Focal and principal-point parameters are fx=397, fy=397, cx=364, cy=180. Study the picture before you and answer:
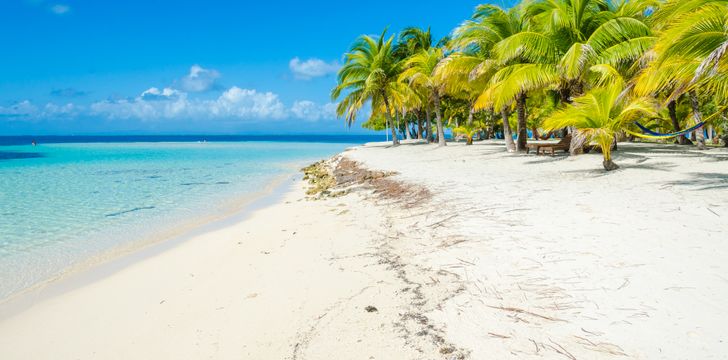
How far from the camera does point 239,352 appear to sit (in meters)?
3.11

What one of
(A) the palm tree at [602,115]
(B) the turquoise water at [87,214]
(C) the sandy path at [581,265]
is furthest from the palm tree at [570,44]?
(B) the turquoise water at [87,214]

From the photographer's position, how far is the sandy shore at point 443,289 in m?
2.73

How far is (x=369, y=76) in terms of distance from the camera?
2464cm

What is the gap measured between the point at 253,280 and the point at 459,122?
34.6 metres

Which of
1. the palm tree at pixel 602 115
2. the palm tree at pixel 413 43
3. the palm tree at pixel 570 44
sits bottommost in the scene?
the palm tree at pixel 602 115

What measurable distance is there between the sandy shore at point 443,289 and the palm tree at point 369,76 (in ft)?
63.5

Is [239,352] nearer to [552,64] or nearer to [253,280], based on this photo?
[253,280]

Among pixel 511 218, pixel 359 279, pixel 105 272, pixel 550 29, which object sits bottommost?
pixel 105 272

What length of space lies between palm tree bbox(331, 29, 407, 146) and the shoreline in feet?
51.9

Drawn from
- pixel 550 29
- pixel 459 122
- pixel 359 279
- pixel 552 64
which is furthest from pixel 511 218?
pixel 459 122

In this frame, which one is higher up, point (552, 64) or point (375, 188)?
point (552, 64)

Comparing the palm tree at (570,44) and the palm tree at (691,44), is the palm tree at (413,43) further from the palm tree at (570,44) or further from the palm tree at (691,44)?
the palm tree at (691,44)

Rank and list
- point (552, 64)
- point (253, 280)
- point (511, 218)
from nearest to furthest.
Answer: point (253, 280), point (511, 218), point (552, 64)

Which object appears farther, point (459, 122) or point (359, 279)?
point (459, 122)
